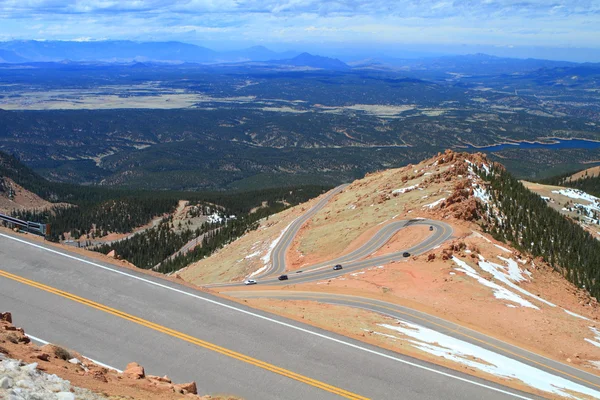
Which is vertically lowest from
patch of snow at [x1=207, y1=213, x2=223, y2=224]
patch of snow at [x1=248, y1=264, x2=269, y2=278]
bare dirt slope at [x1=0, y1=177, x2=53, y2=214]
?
patch of snow at [x1=207, y1=213, x2=223, y2=224]

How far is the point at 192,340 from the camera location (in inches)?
927

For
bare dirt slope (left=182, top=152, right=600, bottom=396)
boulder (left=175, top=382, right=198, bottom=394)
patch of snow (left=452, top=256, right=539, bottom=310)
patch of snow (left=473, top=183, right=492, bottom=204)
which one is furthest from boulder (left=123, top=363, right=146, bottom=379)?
patch of snow (left=473, top=183, right=492, bottom=204)

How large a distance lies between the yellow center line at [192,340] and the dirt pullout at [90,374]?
3965 millimetres

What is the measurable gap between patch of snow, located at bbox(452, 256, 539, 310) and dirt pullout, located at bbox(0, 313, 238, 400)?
36.6 metres

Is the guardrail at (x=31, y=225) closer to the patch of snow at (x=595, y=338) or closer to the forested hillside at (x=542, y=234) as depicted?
the patch of snow at (x=595, y=338)

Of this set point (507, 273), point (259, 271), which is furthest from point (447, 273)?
point (259, 271)

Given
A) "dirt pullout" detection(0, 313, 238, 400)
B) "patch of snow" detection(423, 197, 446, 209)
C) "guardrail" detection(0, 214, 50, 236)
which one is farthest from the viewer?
"patch of snow" detection(423, 197, 446, 209)

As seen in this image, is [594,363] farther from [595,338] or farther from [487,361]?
[487,361]

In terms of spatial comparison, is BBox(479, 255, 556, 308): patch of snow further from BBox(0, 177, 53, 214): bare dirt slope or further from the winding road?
BBox(0, 177, 53, 214): bare dirt slope

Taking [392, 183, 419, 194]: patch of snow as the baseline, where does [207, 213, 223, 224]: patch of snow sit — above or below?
below

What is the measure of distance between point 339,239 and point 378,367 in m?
54.2

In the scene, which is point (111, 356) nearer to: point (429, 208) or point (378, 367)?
point (378, 367)

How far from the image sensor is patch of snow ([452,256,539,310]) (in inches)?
1875

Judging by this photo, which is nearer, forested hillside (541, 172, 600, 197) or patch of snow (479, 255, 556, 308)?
patch of snow (479, 255, 556, 308)
